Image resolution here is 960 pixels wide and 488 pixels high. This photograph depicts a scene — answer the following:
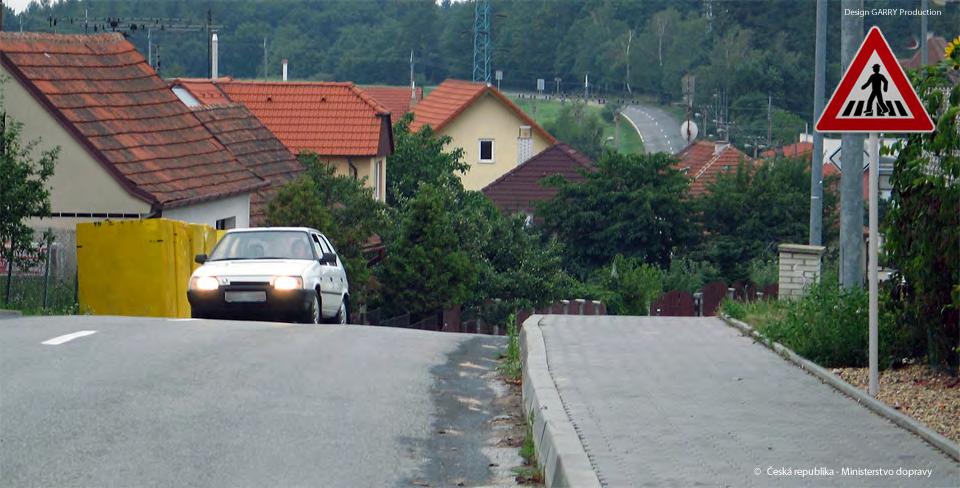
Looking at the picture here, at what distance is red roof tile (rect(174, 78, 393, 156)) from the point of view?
4794cm

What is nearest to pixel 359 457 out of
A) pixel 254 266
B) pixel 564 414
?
pixel 564 414

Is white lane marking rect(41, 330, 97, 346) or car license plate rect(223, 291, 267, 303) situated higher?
car license plate rect(223, 291, 267, 303)

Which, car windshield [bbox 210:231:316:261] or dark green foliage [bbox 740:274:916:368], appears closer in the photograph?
dark green foliage [bbox 740:274:916:368]

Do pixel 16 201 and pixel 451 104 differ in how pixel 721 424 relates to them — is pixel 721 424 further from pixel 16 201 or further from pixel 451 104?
pixel 451 104

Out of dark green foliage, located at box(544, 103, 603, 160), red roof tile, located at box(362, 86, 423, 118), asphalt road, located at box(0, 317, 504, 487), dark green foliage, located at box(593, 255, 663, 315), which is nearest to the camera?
asphalt road, located at box(0, 317, 504, 487)

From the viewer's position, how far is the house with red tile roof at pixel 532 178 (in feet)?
205

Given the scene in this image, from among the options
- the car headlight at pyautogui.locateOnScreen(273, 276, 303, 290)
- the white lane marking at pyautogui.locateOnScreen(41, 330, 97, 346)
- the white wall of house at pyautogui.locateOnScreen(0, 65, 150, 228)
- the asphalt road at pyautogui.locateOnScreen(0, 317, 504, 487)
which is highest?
the white wall of house at pyautogui.locateOnScreen(0, 65, 150, 228)

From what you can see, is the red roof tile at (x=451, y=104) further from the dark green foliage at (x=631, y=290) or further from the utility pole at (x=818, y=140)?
the utility pole at (x=818, y=140)

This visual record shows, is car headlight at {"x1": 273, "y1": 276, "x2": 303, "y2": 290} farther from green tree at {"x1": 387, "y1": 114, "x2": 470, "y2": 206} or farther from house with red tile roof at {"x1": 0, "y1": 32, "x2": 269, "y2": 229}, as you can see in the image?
green tree at {"x1": 387, "y1": 114, "x2": 470, "y2": 206}

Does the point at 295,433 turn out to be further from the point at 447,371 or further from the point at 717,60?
the point at 717,60

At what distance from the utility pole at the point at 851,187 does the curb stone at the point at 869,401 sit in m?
1.49

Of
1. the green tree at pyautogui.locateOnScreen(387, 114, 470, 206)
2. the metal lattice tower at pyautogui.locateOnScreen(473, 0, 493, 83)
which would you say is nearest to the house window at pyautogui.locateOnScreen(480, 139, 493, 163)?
the metal lattice tower at pyautogui.locateOnScreen(473, 0, 493, 83)

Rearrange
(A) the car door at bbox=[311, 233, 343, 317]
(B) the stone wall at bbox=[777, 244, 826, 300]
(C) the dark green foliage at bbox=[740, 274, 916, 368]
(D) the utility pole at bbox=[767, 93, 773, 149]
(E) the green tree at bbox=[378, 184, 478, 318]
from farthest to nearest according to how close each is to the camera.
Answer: (D) the utility pole at bbox=[767, 93, 773, 149] < (E) the green tree at bbox=[378, 184, 478, 318] < (B) the stone wall at bbox=[777, 244, 826, 300] < (A) the car door at bbox=[311, 233, 343, 317] < (C) the dark green foliage at bbox=[740, 274, 916, 368]

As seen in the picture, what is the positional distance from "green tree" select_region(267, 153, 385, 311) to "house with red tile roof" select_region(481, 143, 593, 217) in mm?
28535
